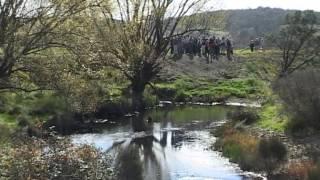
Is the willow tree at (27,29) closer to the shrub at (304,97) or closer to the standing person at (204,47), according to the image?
the shrub at (304,97)

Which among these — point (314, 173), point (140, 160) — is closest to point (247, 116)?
point (140, 160)

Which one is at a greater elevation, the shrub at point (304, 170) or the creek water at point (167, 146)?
the shrub at point (304, 170)

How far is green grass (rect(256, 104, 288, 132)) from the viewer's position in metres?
36.9

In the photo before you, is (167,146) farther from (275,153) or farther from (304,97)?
(275,153)

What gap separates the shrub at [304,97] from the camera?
33562 millimetres

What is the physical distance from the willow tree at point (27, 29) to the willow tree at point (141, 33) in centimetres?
1227

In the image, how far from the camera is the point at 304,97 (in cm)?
3412

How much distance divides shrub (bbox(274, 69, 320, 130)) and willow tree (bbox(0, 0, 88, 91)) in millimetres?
13113

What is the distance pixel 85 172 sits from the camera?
928 inches

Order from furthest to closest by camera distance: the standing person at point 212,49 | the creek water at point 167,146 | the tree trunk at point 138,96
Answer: the standing person at point 212,49, the tree trunk at point 138,96, the creek water at point 167,146

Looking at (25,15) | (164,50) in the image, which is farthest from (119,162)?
(164,50)

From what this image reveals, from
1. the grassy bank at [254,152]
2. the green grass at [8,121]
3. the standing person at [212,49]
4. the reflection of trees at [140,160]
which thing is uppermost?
the standing person at [212,49]

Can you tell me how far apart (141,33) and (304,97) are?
913 inches

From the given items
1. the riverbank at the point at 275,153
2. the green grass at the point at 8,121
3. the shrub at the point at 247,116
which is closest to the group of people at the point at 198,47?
the shrub at the point at 247,116
